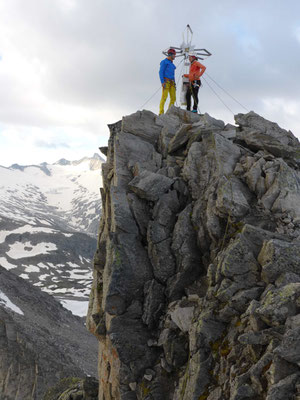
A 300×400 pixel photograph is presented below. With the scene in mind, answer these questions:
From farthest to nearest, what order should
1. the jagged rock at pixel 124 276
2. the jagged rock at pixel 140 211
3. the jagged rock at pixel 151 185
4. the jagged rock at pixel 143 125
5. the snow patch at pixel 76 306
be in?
the snow patch at pixel 76 306, the jagged rock at pixel 143 125, the jagged rock at pixel 151 185, the jagged rock at pixel 140 211, the jagged rock at pixel 124 276

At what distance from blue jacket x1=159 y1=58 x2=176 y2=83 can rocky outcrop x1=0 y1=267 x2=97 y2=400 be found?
4575cm

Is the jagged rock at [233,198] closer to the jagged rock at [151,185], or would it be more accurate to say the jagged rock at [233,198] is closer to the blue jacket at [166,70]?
the jagged rock at [151,185]

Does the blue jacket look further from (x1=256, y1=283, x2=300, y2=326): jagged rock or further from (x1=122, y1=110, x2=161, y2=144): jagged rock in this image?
(x1=256, y1=283, x2=300, y2=326): jagged rock

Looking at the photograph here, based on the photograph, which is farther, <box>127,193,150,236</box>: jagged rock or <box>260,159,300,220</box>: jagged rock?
<box>127,193,150,236</box>: jagged rock

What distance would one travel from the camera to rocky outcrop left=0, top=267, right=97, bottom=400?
5034cm

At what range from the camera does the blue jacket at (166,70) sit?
27.2m

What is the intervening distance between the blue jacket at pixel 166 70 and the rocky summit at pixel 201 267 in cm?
700

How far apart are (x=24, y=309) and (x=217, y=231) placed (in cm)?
7188

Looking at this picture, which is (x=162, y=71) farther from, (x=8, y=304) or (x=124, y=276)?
(x=8, y=304)

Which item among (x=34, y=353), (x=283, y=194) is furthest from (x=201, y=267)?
(x=34, y=353)

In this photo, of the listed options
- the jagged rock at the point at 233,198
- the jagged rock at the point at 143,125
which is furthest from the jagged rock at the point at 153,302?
the jagged rock at the point at 143,125

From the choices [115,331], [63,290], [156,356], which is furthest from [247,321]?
[63,290]

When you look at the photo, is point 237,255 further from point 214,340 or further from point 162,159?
point 162,159

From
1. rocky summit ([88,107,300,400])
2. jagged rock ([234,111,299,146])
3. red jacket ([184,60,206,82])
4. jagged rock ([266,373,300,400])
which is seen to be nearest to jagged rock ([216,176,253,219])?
rocky summit ([88,107,300,400])
